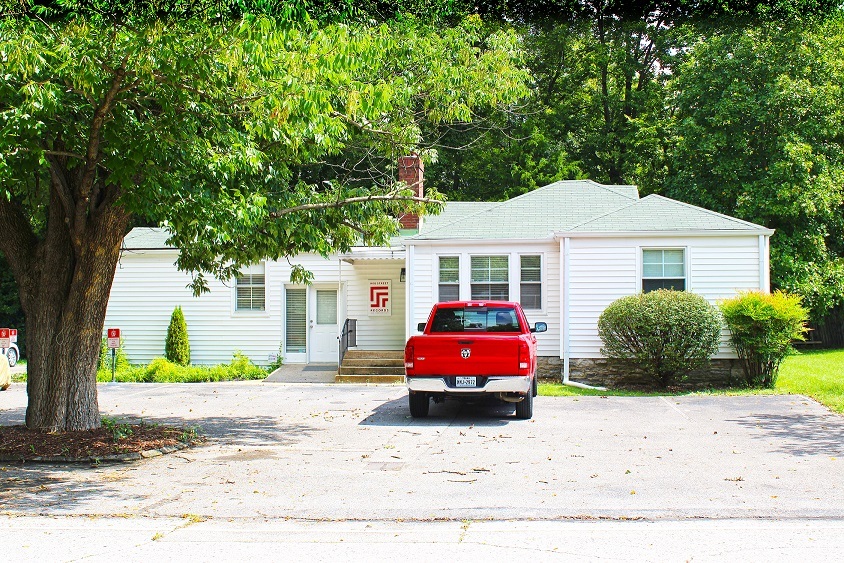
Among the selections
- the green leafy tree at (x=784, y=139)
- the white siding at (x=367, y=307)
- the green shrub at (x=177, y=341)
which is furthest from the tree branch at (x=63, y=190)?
the green leafy tree at (x=784, y=139)

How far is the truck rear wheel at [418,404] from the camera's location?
13648 mm

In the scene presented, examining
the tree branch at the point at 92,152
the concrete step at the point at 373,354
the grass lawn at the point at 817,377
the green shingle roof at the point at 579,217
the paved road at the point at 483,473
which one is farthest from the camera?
the concrete step at the point at 373,354

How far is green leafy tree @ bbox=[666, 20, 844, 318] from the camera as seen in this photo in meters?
26.4

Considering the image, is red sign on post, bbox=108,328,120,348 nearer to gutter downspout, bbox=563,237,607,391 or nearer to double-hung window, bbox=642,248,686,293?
gutter downspout, bbox=563,237,607,391

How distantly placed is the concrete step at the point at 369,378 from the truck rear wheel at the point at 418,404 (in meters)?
6.04

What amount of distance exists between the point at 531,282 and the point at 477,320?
5.93 meters

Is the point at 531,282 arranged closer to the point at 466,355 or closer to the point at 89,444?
the point at 466,355

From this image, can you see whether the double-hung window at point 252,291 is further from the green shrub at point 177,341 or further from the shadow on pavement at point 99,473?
the shadow on pavement at point 99,473

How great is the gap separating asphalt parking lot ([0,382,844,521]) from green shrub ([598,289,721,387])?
239 cm

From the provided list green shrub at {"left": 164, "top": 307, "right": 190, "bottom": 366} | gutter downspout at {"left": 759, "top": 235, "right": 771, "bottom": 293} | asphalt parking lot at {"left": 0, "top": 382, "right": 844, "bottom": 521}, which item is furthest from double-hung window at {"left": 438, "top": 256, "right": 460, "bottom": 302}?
green shrub at {"left": 164, "top": 307, "right": 190, "bottom": 366}

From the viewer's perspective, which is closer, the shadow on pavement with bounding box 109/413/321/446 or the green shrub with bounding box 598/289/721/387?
the shadow on pavement with bounding box 109/413/321/446

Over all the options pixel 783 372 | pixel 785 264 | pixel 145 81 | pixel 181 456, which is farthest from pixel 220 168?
pixel 785 264

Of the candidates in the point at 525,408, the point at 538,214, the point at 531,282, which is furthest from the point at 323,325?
the point at 525,408

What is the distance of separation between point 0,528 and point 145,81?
4697 mm
